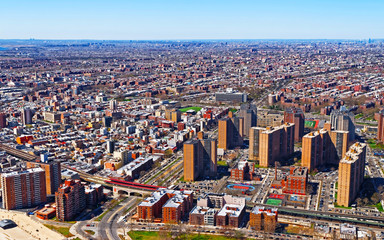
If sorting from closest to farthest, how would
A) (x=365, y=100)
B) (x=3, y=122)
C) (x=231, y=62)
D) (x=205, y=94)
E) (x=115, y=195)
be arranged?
(x=115, y=195) < (x=3, y=122) < (x=365, y=100) < (x=205, y=94) < (x=231, y=62)

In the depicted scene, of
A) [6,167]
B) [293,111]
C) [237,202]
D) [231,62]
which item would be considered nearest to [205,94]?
[293,111]

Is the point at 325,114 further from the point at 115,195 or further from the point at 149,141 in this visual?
the point at 115,195

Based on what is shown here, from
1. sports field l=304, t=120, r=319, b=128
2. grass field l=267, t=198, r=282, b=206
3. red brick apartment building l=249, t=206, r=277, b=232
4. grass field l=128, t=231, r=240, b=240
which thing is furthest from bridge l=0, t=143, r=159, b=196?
sports field l=304, t=120, r=319, b=128

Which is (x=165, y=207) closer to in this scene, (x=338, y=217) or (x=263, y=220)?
(x=263, y=220)

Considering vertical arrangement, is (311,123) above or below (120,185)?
above

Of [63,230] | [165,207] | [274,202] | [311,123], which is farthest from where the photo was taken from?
[311,123]

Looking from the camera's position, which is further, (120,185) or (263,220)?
(120,185)

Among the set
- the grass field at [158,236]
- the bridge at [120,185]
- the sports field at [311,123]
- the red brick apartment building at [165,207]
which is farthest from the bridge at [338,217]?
the sports field at [311,123]

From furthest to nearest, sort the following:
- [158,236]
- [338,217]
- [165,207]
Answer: [338,217] < [165,207] < [158,236]

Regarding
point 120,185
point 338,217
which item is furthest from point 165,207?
point 338,217

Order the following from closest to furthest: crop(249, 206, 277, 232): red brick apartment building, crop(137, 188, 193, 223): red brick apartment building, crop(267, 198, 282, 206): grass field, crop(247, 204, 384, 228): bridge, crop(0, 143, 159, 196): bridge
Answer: crop(249, 206, 277, 232): red brick apartment building, crop(247, 204, 384, 228): bridge, crop(137, 188, 193, 223): red brick apartment building, crop(267, 198, 282, 206): grass field, crop(0, 143, 159, 196): bridge

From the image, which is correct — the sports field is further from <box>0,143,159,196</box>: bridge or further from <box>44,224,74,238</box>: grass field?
<box>44,224,74,238</box>: grass field
